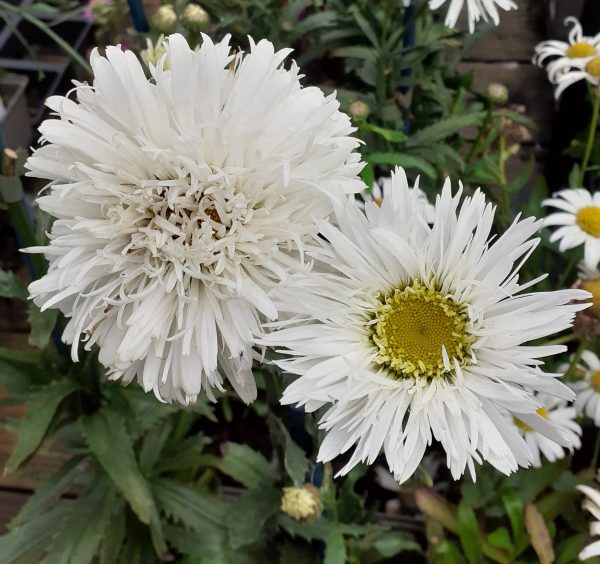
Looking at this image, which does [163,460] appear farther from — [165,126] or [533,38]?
[533,38]

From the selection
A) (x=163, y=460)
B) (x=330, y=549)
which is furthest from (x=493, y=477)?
(x=163, y=460)

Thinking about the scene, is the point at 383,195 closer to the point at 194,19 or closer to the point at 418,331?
the point at 418,331

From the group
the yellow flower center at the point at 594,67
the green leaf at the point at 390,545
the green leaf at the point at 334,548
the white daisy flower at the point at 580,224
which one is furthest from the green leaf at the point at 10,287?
the yellow flower center at the point at 594,67

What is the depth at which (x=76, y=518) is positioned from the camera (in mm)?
678

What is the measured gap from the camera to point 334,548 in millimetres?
700

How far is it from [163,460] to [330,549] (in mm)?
250

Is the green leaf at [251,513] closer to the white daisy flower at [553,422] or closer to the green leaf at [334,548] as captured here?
the green leaf at [334,548]

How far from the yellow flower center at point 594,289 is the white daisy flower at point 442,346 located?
1.03ft

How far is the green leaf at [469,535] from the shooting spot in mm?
790

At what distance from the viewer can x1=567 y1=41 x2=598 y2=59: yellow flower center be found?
1.03m

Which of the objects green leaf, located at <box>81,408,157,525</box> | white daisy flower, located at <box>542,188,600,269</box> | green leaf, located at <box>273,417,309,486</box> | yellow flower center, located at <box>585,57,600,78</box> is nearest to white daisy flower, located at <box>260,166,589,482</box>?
green leaf, located at <box>273,417,309,486</box>

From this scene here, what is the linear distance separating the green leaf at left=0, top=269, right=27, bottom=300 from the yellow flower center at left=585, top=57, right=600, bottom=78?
86 cm

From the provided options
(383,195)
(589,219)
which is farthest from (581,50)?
(383,195)

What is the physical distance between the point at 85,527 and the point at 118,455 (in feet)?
0.47
